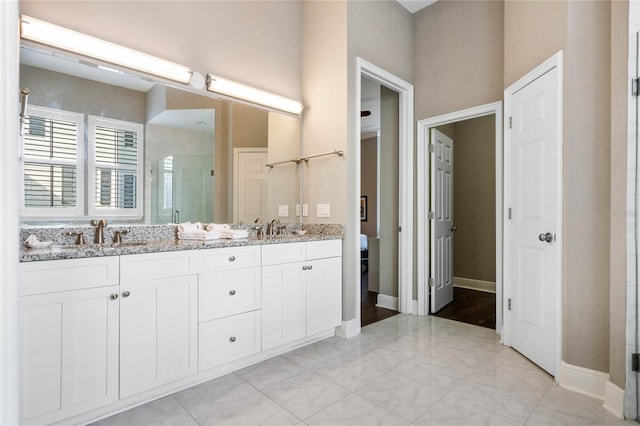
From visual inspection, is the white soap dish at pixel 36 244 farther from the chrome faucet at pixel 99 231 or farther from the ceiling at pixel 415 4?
the ceiling at pixel 415 4

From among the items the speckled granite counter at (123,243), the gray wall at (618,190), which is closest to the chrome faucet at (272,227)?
the speckled granite counter at (123,243)

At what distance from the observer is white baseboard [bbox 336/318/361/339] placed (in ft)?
9.54

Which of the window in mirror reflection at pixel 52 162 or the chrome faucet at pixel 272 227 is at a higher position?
the window in mirror reflection at pixel 52 162

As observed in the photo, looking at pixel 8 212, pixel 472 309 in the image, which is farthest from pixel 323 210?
pixel 8 212

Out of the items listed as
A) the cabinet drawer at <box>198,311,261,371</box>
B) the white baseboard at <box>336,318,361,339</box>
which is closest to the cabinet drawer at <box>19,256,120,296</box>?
the cabinet drawer at <box>198,311,261,371</box>

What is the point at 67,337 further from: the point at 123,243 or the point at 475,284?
the point at 475,284

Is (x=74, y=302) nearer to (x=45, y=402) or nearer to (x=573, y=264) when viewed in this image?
(x=45, y=402)

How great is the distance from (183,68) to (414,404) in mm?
2621

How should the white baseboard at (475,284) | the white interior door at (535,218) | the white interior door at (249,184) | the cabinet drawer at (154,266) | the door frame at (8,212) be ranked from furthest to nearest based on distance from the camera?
the white baseboard at (475,284) → the white interior door at (249,184) → the white interior door at (535,218) → the cabinet drawer at (154,266) → the door frame at (8,212)

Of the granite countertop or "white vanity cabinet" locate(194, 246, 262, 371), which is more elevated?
the granite countertop

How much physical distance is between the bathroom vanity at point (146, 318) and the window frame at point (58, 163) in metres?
0.42

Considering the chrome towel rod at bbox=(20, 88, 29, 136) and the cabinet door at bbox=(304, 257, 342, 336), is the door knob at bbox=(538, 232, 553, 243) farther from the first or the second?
the chrome towel rod at bbox=(20, 88, 29, 136)

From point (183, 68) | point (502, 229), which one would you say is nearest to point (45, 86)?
point (183, 68)

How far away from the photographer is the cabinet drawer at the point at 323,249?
268 centimetres
